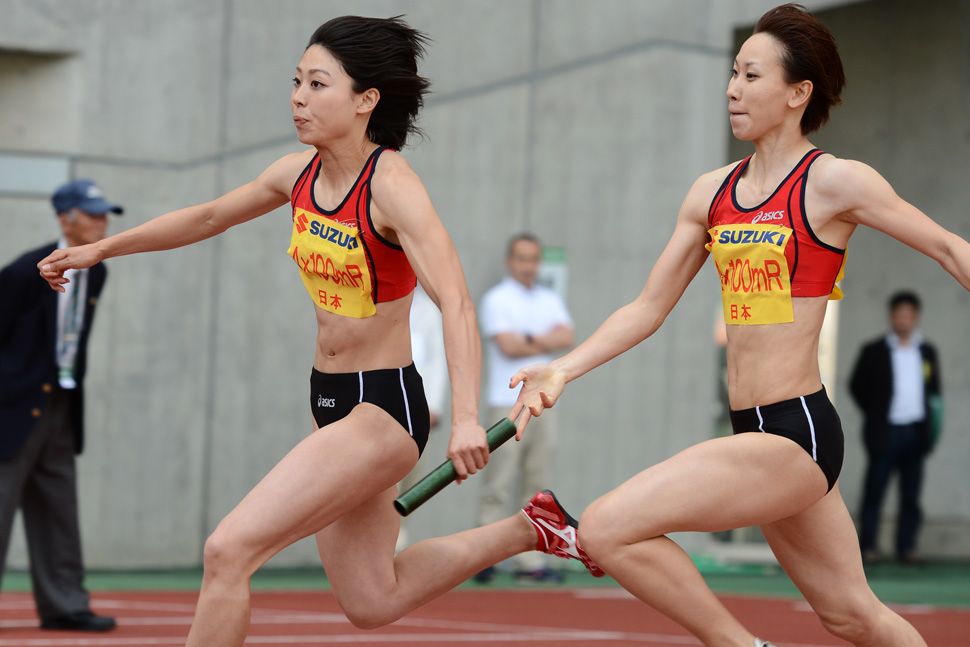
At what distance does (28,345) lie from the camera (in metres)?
8.12

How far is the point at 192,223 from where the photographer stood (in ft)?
18.3

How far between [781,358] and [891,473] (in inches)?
341

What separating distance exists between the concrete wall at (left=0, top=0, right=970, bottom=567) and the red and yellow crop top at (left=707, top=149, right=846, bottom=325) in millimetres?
6747

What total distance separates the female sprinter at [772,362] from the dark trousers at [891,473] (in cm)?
831

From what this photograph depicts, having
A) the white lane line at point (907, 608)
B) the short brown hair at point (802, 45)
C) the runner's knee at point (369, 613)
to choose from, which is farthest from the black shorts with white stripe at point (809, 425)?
the white lane line at point (907, 608)

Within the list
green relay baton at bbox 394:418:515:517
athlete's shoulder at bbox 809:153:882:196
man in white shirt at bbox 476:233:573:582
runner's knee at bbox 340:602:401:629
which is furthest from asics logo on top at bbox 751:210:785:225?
man in white shirt at bbox 476:233:573:582

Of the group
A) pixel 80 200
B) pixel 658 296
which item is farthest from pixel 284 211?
pixel 658 296

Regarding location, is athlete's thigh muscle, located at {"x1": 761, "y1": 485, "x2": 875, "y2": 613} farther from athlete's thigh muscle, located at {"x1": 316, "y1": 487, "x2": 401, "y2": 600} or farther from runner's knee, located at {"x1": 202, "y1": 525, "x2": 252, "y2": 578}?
runner's knee, located at {"x1": 202, "y1": 525, "x2": 252, "y2": 578}

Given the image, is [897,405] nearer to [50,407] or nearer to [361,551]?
[50,407]

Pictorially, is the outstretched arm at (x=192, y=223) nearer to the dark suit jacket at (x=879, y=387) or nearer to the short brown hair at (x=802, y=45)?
the short brown hair at (x=802, y=45)

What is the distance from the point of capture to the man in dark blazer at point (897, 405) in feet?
42.7

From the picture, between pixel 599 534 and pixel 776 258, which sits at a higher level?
pixel 776 258

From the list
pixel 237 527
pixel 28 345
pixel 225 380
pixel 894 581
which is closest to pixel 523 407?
pixel 237 527

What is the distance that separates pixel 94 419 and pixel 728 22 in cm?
527
